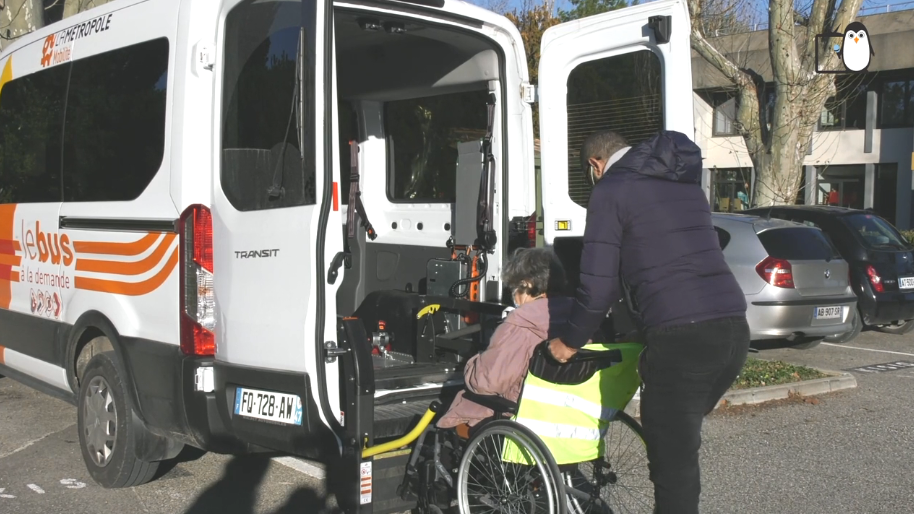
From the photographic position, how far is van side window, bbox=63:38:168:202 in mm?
5051

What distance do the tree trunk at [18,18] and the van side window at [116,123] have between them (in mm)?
6092

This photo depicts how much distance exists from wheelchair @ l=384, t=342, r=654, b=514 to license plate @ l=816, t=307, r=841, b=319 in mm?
6029

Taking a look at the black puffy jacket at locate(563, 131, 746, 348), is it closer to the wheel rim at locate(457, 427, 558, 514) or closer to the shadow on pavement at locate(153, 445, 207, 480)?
the wheel rim at locate(457, 427, 558, 514)

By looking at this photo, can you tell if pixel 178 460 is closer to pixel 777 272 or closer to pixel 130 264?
pixel 130 264

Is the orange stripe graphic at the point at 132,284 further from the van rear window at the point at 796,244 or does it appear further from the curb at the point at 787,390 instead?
the van rear window at the point at 796,244

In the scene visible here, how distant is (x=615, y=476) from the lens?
412 cm

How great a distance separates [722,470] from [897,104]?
25922mm

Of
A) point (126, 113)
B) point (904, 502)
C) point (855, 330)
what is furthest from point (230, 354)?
point (855, 330)

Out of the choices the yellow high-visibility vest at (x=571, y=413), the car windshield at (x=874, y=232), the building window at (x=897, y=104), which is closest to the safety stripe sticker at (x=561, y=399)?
the yellow high-visibility vest at (x=571, y=413)

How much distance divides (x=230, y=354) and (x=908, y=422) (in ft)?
17.8

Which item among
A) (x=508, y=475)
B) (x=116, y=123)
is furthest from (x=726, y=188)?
(x=508, y=475)

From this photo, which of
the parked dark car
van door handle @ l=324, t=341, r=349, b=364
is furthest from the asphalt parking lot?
the parked dark car

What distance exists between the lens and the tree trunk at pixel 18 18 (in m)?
11.1

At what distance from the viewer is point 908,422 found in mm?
7418
